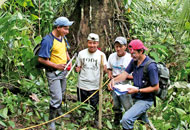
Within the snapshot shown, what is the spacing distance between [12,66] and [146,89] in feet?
12.1

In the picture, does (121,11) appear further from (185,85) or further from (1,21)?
(1,21)

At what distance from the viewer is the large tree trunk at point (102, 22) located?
599cm

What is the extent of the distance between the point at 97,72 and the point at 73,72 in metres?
1.79

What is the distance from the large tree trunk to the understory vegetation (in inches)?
12.5

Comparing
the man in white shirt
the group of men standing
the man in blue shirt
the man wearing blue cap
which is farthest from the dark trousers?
the man in blue shirt

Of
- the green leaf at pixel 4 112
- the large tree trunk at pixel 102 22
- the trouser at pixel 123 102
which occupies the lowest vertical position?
the green leaf at pixel 4 112

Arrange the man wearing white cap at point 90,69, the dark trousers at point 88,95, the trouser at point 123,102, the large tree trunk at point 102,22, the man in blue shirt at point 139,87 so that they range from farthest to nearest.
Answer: the large tree trunk at point 102,22 → the dark trousers at point 88,95 → the man wearing white cap at point 90,69 → the trouser at point 123,102 → the man in blue shirt at point 139,87

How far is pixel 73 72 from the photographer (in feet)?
19.4

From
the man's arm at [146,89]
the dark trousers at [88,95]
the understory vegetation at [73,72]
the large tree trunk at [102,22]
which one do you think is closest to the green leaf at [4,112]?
the understory vegetation at [73,72]

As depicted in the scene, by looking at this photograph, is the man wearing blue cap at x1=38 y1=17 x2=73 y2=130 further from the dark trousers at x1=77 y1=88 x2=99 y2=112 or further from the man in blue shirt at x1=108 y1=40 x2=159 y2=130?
the man in blue shirt at x1=108 y1=40 x2=159 y2=130

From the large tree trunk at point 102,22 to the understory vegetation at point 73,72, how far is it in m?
0.32

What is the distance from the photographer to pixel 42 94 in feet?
18.0

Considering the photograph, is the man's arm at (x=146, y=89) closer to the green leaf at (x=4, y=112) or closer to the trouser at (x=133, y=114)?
the trouser at (x=133, y=114)

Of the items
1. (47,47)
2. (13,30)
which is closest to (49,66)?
(47,47)
